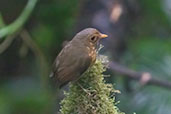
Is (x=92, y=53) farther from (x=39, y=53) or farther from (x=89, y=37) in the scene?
(x=39, y=53)

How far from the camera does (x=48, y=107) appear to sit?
5680 millimetres

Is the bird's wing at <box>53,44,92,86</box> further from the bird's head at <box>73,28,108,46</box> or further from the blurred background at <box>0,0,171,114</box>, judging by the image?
the blurred background at <box>0,0,171,114</box>

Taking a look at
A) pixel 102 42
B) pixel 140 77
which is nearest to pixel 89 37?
pixel 140 77

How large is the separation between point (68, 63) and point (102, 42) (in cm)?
218

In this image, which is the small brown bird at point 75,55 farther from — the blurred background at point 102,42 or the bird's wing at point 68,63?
the blurred background at point 102,42

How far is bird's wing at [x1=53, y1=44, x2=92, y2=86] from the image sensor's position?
9.47 feet

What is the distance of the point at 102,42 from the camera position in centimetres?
510

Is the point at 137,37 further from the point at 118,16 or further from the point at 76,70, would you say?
the point at 76,70

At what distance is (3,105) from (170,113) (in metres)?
1.61

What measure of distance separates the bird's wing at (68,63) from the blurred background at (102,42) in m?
1.57

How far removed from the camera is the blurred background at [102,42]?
17.1 ft

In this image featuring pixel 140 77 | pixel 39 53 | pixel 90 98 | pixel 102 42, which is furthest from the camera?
pixel 39 53

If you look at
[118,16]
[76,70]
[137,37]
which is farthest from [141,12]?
[76,70]

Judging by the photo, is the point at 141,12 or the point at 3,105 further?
the point at 141,12
